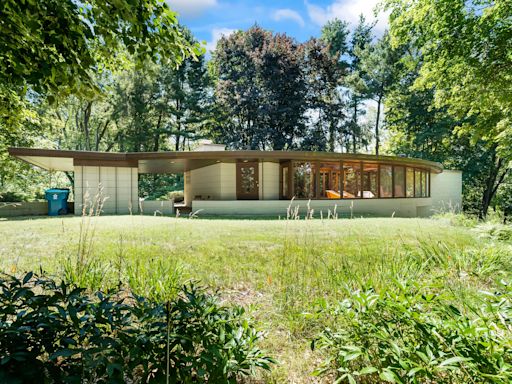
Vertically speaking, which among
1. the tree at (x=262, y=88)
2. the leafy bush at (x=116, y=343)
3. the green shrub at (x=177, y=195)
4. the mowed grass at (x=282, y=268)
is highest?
the tree at (x=262, y=88)

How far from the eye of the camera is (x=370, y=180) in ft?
53.5

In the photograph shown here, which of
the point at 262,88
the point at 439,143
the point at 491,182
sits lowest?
the point at 491,182

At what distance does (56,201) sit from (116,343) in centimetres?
1355

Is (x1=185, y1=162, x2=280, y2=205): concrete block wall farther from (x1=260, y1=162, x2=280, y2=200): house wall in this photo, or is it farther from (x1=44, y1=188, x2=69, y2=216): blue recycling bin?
(x1=44, y1=188, x2=69, y2=216): blue recycling bin

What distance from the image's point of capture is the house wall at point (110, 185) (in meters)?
12.1

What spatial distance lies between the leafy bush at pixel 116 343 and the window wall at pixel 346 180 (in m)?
12.1

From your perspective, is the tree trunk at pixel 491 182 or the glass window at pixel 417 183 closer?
the glass window at pixel 417 183

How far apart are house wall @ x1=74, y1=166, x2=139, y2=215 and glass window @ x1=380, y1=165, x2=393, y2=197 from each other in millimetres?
12331

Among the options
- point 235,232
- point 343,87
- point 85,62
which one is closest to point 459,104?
point 235,232

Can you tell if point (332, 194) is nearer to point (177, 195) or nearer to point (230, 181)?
point (230, 181)

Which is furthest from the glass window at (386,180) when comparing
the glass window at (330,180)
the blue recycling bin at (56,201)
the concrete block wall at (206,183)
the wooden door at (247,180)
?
the blue recycling bin at (56,201)

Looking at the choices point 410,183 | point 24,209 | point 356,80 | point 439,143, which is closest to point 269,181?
point 410,183

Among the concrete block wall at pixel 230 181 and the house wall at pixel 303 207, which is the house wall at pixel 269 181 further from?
the house wall at pixel 303 207

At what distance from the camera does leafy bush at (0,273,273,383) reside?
4.23 feet
